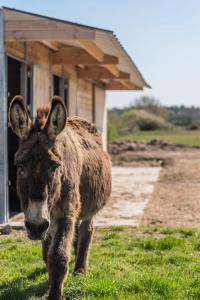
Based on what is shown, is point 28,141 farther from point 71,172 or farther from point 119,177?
point 119,177

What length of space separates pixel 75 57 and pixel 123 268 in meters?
7.14

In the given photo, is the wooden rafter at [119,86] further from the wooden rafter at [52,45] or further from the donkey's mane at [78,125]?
the donkey's mane at [78,125]

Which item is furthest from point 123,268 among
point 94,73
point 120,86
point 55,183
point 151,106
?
point 151,106

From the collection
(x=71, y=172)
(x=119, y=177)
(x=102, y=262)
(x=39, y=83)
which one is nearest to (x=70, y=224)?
(x=71, y=172)

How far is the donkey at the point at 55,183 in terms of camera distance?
4020mm

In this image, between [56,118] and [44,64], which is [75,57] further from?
[56,118]

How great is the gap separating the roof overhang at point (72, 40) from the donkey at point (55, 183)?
3424mm

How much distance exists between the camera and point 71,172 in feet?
16.0

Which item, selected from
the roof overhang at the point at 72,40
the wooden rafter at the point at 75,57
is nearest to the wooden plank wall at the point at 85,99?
the roof overhang at the point at 72,40

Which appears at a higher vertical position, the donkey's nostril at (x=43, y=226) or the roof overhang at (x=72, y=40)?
the roof overhang at (x=72, y=40)

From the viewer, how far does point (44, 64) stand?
1175 cm

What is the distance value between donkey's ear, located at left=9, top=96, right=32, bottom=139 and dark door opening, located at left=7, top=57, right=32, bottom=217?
623 cm

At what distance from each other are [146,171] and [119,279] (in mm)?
13708

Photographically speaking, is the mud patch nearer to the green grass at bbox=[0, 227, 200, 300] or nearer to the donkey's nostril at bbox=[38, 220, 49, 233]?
the green grass at bbox=[0, 227, 200, 300]
